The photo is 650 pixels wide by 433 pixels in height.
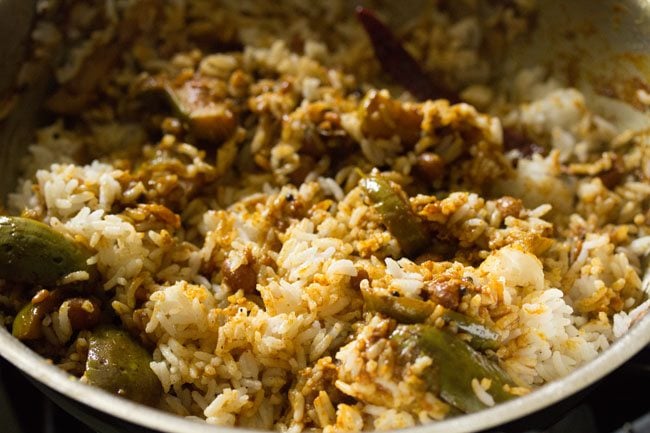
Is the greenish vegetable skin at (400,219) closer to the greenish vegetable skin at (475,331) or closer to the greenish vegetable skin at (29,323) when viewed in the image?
the greenish vegetable skin at (475,331)

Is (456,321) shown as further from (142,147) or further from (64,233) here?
(142,147)

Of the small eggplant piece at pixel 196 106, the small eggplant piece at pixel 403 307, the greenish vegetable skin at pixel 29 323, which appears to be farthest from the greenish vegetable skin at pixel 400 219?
the greenish vegetable skin at pixel 29 323

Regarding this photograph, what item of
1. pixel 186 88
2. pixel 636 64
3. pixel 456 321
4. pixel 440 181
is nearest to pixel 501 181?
pixel 440 181

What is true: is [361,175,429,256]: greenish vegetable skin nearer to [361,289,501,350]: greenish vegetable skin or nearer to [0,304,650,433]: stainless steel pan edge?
[361,289,501,350]: greenish vegetable skin

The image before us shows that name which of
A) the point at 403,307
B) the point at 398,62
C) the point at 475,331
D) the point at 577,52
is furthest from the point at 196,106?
the point at 577,52

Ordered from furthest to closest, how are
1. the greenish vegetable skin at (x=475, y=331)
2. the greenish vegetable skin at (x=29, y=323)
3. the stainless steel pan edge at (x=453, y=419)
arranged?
the greenish vegetable skin at (x=29, y=323) < the greenish vegetable skin at (x=475, y=331) < the stainless steel pan edge at (x=453, y=419)

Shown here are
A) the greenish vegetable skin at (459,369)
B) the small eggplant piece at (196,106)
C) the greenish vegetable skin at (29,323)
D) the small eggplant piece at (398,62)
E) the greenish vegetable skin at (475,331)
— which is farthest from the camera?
the small eggplant piece at (398,62)

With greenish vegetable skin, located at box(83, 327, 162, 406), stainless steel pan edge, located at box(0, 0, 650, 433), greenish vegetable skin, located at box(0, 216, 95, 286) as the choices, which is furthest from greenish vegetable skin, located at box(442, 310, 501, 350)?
stainless steel pan edge, located at box(0, 0, 650, 433)
